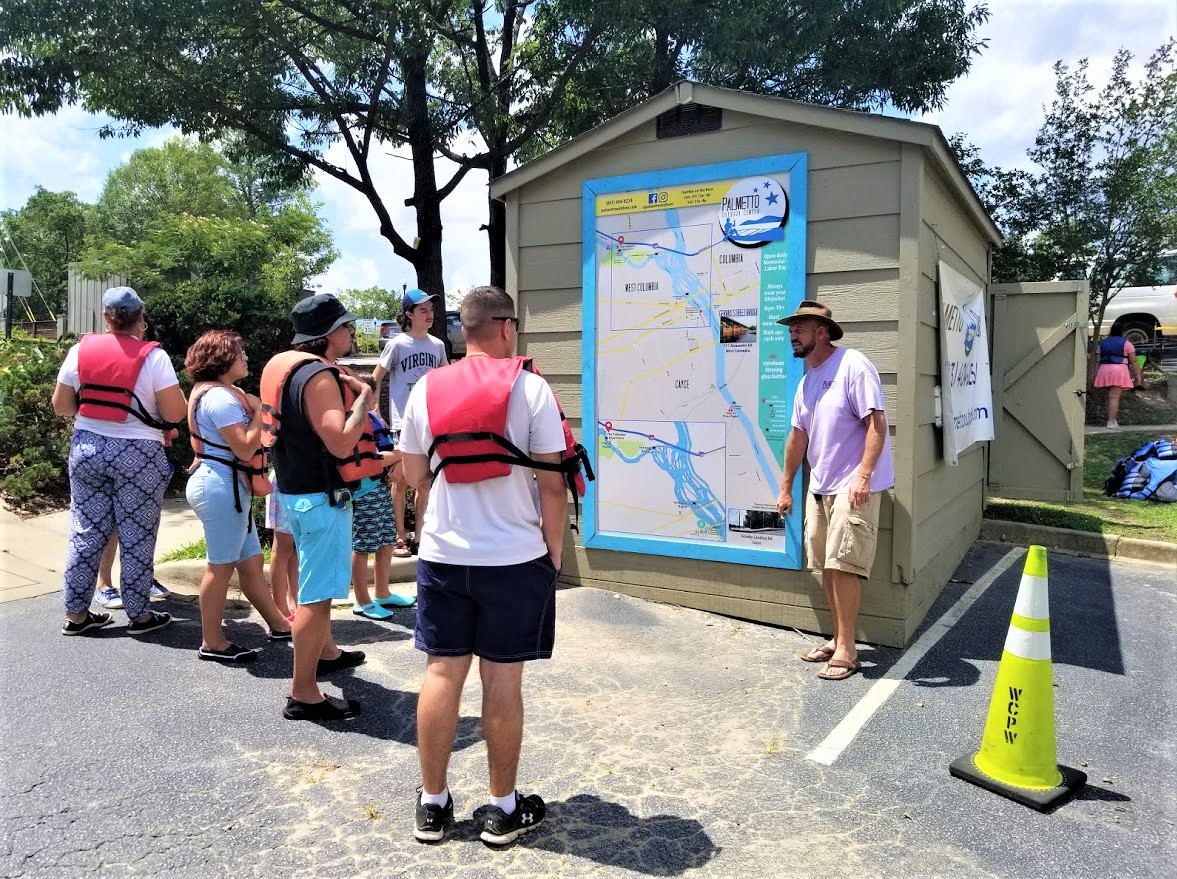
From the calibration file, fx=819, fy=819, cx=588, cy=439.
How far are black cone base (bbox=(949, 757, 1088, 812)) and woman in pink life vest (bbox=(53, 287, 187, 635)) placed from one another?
414cm

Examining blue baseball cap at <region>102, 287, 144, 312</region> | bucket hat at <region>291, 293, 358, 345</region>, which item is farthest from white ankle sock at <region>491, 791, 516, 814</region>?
blue baseball cap at <region>102, 287, 144, 312</region>

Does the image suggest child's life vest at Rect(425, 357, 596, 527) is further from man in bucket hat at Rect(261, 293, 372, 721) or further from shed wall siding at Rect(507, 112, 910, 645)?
shed wall siding at Rect(507, 112, 910, 645)

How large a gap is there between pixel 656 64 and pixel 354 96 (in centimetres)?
443

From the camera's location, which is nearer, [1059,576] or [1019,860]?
[1019,860]

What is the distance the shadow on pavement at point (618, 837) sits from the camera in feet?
8.31

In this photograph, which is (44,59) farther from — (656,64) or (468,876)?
(468,876)

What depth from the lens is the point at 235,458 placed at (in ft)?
13.6

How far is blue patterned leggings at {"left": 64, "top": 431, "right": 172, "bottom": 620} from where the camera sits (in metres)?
4.42

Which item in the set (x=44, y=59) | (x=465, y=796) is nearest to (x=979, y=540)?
(x=465, y=796)

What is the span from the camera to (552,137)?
12.9 meters

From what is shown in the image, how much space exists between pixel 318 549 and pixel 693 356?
2563 mm

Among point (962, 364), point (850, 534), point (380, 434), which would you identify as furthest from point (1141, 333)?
point (380, 434)

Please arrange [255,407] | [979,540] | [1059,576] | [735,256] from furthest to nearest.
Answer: [979,540]
[1059,576]
[735,256]
[255,407]

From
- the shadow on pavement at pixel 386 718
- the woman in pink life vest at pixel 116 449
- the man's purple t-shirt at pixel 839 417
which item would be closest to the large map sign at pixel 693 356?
the man's purple t-shirt at pixel 839 417
